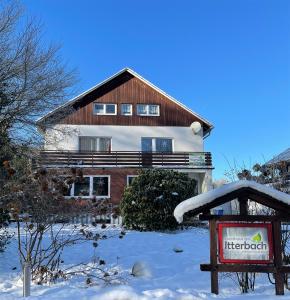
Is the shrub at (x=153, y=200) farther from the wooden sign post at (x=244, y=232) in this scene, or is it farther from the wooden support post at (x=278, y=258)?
the wooden support post at (x=278, y=258)

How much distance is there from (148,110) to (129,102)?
140cm

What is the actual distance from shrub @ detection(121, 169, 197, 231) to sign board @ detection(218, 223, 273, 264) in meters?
8.92

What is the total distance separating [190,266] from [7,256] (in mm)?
4856

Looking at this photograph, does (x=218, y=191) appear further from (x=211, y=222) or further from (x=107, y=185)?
(x=107, y=185)

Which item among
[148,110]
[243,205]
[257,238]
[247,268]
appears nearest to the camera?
[247,268]

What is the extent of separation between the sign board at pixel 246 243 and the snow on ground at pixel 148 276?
0.61 m

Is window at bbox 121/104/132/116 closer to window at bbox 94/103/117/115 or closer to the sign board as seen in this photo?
window at bbox 94/103/117/115

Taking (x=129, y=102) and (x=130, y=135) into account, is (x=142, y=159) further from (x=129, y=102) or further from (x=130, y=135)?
(x=129, y=102)

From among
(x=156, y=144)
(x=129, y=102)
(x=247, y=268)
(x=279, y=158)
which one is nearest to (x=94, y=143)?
(x=129, y=102)

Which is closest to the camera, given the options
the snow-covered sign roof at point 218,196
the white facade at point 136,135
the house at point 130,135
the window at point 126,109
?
the snow-covered sign roof at point 218,196

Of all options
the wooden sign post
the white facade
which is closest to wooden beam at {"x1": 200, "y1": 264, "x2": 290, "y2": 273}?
the wooden sign post

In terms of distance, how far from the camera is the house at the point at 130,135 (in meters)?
26.0

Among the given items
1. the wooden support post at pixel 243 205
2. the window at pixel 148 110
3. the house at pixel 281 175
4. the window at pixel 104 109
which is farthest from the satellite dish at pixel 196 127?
the wooden support post at pixel 243 205

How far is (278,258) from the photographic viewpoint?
23.9ft
